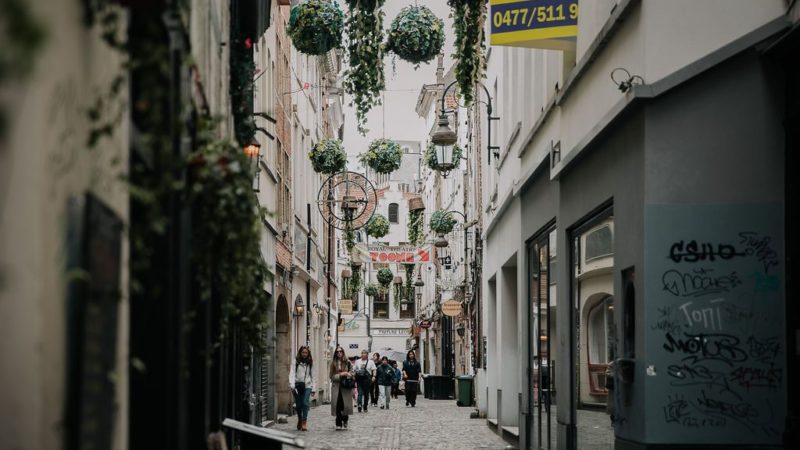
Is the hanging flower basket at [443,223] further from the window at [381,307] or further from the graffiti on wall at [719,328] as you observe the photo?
the window at [381,307]

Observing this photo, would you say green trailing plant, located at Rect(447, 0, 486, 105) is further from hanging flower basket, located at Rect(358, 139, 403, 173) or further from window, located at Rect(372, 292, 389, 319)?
window, located at Rect(372, 292, 389, 319)

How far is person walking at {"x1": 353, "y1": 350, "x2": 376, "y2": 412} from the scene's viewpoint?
3597 cm

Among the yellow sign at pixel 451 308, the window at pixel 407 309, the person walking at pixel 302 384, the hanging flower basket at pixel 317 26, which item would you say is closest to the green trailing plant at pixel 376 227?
the yellow sign at pixel 451 308

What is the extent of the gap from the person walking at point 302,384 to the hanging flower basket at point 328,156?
25.2 feet

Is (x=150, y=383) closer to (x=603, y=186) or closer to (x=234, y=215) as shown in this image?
(x=234, y=215)

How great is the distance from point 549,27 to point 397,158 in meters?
20.8

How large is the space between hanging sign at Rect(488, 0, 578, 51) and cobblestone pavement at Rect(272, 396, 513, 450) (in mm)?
8066

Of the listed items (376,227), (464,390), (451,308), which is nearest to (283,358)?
(464,390)

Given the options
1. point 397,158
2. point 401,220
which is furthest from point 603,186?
point 401,220

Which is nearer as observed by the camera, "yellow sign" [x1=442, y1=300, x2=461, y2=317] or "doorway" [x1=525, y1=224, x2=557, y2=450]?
"doorway" [x1=525, y1=224, x2=557, y2=450]

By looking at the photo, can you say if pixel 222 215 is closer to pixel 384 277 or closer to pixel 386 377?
pixel 386 377

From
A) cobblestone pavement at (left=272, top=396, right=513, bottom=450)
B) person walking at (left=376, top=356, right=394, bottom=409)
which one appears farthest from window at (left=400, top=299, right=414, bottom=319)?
cobblestone pavement at (left=272, top=396, right=513, bottom=450)

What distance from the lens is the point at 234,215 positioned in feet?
23.2

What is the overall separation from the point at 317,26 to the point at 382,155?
1843 centimetres
